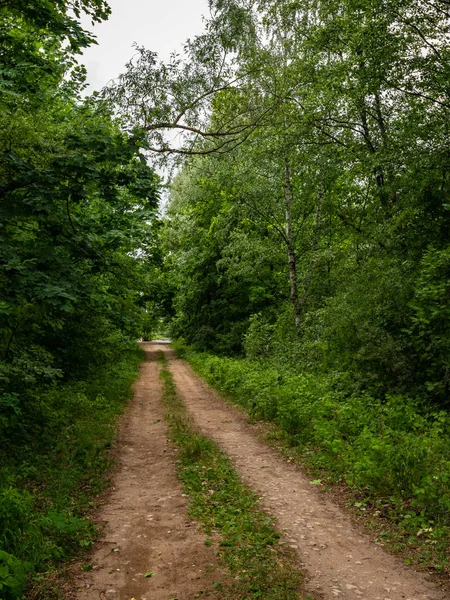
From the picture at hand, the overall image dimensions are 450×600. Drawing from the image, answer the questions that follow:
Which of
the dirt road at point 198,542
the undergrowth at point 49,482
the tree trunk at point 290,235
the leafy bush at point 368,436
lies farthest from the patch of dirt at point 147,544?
the tree trunk at point 290,235

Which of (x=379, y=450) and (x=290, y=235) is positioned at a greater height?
(x=290, y=235)

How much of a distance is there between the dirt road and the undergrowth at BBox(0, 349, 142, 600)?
1.29 feet

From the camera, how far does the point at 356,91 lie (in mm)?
13328

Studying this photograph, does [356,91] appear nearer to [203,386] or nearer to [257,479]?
[257,479]

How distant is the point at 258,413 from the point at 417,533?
7.13 meters

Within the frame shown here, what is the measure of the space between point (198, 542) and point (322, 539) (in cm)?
152

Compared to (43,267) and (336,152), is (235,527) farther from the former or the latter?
(336,152)

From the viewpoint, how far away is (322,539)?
5.81 m

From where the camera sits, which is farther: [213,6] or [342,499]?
[213,6]

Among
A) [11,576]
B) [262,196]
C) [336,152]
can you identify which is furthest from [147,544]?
[262,196]

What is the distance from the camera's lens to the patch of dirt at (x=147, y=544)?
469cm

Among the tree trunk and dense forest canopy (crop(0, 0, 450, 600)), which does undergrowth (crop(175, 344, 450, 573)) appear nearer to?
dense forest canopy (crop(0, 0, 450, 600))

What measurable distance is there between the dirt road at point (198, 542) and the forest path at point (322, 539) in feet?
0.03

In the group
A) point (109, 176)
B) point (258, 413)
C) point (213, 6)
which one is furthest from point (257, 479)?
point (213, 6)
